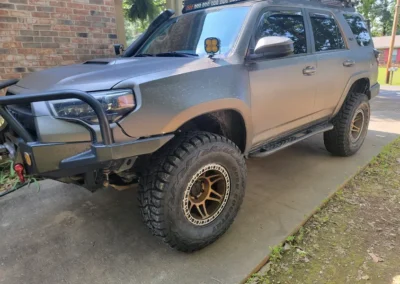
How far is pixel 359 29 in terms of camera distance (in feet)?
13.7

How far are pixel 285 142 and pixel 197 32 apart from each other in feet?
4.68

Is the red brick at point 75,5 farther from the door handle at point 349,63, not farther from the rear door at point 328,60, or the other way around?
the door handle at point 349,63

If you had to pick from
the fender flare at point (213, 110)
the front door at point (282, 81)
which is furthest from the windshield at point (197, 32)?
the fender flare at point (213, 110)

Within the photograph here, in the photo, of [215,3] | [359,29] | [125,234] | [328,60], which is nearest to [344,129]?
[328,60]

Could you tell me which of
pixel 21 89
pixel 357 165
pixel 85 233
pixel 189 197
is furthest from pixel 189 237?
pixel 357 165

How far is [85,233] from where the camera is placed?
8.62 feet

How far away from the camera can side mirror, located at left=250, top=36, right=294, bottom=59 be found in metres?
2.38

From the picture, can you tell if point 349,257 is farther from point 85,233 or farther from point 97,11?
point 97,11

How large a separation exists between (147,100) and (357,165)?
3145 mm

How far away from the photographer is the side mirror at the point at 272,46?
238 centimetres

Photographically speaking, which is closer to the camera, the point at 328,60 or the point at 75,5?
the point at 328,60

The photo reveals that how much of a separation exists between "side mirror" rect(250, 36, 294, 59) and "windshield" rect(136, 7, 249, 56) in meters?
0.22

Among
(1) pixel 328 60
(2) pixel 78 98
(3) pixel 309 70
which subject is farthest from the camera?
(1) pixel 328 60

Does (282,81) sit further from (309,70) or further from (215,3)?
(215,3)
